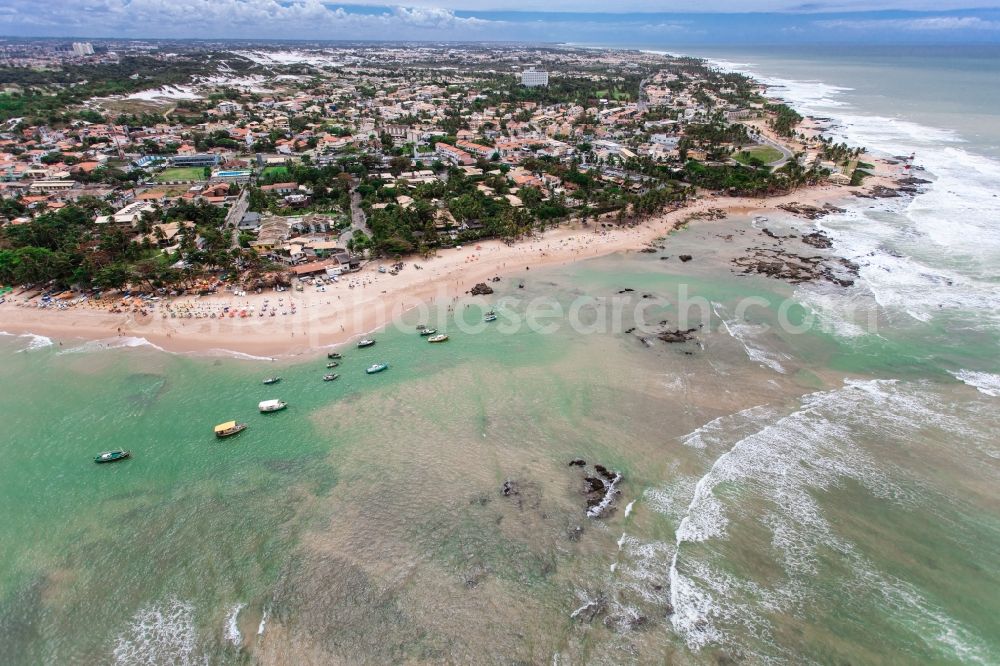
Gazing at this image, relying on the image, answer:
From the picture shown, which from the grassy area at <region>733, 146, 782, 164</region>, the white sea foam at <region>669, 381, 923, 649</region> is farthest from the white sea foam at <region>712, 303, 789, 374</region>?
the grassy area at <region>733, 146, 782, 164</region>

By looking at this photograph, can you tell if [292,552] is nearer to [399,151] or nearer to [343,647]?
[343,647]

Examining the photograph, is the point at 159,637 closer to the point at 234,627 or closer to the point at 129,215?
the point at 234,627

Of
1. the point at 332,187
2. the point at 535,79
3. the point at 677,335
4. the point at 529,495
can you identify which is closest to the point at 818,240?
the point at 677,335

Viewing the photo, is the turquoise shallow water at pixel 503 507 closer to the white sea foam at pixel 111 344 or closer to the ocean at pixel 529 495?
the ocean at pixel 529 495

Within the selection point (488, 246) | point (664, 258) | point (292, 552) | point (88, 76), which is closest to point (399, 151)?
point (488, 246)

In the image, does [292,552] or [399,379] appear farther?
[399,379]

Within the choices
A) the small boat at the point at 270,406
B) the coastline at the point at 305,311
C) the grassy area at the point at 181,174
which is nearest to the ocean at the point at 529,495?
the small boat at the point at 270,406
